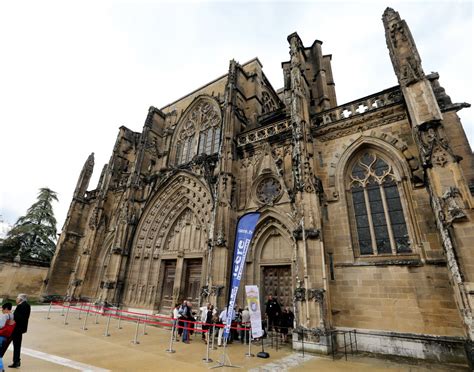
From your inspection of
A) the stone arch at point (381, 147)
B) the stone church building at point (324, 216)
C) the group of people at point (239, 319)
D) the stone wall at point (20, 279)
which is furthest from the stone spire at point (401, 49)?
the stone wall at point (20, 279)

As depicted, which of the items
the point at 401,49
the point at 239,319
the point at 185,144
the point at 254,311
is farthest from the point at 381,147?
the point at 185,144

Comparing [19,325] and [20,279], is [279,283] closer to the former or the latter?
[19,325]

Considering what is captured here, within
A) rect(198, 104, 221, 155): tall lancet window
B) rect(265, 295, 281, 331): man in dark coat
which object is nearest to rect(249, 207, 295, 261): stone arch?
rect(265, 295, 281, 331): man in dark coat

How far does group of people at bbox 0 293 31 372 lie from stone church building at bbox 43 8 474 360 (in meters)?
6.34

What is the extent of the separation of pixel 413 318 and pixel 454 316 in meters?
0.95

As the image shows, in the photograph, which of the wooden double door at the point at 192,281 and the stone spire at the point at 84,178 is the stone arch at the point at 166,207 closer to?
the wooden double door at the point at 192,281

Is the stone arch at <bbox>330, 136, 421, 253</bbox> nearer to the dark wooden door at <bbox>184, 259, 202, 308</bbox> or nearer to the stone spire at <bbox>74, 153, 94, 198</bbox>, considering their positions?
the dark wooden door at <bbox>184, 259, 202, 308</bbox>

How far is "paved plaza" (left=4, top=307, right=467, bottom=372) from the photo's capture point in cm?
475

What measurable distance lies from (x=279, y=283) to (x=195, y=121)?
13145mm

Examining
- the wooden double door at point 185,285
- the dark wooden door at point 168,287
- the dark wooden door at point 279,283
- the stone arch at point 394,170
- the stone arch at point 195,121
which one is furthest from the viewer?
the stone arch at point 195,121

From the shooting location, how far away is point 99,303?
43.2 feet

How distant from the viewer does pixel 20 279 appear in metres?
18.5

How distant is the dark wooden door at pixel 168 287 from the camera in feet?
42.8

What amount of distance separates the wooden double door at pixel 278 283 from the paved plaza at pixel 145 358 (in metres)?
2.28
